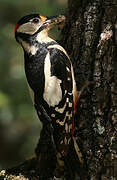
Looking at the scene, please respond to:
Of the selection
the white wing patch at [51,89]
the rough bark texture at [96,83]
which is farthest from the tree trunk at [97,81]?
the white wing patch at [51,89]

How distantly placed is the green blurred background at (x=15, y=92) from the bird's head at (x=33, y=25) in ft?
6.92

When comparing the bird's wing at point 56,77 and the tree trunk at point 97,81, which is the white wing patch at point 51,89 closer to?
the bird's wing at point 56,77

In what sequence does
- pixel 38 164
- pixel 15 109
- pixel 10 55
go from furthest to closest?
pixel 10 55 → pixel 15 109 → pixel 38 164

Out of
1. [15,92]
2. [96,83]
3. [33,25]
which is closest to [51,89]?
[96,83]

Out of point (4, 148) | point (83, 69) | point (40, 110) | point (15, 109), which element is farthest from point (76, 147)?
point (4, 148)

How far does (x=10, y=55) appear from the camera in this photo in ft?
23.5

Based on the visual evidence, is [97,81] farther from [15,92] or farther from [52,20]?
[15,92]

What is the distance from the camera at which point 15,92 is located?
21.1 ft

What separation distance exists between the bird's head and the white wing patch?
0.55 metres

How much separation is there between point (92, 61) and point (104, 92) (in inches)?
12.3

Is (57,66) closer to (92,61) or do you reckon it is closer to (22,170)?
(92,61)

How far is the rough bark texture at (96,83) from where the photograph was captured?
10.8ft

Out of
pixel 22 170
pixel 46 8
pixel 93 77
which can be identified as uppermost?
pixel 46 8

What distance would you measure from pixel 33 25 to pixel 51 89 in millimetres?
754
